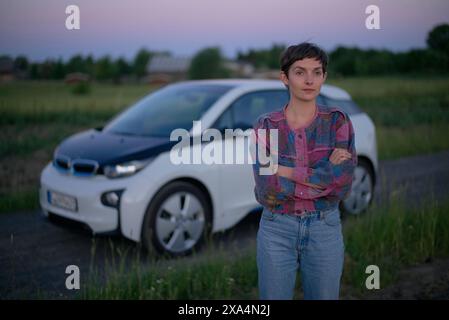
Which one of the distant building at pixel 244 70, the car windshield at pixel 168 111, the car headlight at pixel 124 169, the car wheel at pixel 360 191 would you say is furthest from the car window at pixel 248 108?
the distant building at pixel 244 70

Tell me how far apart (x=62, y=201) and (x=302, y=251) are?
301 cm

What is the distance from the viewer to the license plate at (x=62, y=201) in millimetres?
4406

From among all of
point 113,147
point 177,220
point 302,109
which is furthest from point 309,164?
point 113,147

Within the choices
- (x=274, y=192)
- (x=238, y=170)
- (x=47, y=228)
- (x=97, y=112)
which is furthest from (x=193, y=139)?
(x=97, y=112)

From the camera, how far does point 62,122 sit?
12.7 metres

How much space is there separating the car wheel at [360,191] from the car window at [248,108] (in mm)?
1209

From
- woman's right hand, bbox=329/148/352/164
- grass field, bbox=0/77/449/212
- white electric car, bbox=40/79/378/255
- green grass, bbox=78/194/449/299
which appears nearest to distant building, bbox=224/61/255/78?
grass field, bbox=0/77/449/212

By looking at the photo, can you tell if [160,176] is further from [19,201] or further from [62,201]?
[19,201]

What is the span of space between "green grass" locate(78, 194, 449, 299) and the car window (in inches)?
49.3

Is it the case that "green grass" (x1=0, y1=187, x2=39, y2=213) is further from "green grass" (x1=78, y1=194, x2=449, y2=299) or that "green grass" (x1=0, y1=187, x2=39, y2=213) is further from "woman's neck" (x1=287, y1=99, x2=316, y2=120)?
"woman's neck" (x1=287, y1=99, x2=316, y2=120)

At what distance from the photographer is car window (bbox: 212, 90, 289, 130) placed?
15.9ft

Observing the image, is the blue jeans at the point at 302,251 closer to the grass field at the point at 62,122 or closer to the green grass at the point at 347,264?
the green grass at the point at 347,264

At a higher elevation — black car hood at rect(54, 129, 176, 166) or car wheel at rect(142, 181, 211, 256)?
black car hood at rect(54, 129, 176, 166)

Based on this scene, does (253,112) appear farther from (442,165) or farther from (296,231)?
(442,165)
